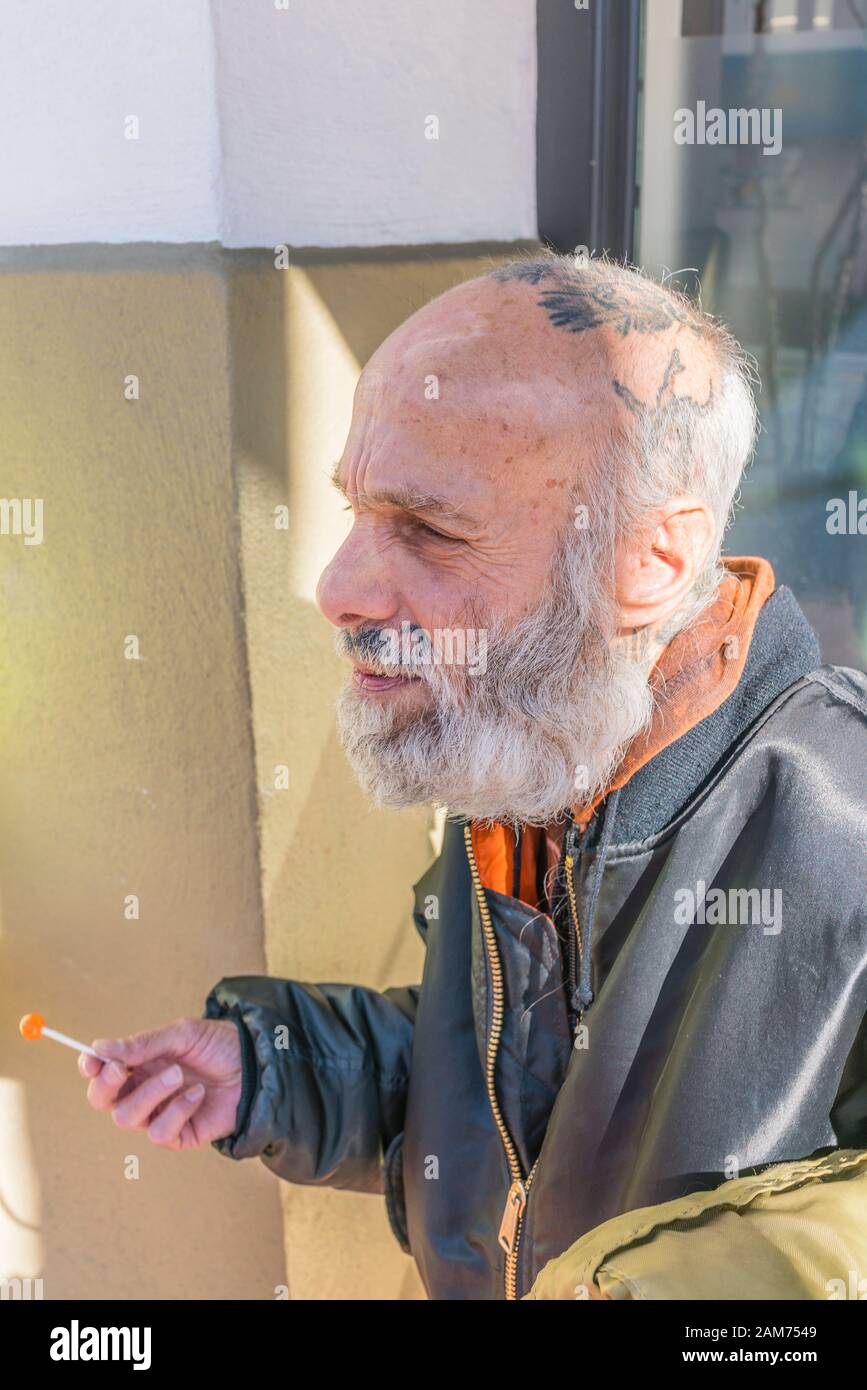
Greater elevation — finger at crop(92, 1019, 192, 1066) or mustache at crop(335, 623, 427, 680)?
mustache at crop(335, 623, 427, 680)

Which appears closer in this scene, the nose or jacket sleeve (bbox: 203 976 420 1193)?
the nose

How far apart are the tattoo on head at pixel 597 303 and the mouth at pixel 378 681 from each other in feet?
1.40

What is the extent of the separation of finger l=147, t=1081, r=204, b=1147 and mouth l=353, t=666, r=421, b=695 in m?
0.58

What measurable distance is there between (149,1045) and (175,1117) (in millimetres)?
96

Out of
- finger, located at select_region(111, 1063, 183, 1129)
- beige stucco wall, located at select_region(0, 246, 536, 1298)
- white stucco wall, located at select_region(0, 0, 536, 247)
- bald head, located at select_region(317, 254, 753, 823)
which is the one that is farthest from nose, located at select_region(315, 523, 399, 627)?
finger, located at select_region(111, 1063, 183, 1129)

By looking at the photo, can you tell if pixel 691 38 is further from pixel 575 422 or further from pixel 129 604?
pixel 129 604

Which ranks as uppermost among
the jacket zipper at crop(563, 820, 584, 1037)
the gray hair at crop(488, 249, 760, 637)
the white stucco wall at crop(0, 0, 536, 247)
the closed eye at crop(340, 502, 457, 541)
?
the white stucco wall at crop(0, 0, 536, 247)

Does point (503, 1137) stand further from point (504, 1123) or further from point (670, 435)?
point (670, 435)

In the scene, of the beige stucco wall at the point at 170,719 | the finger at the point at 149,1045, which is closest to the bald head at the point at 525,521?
the beige stucco wall at the point at 170,719

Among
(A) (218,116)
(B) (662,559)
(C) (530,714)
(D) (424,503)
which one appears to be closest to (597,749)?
(C) (530,714)

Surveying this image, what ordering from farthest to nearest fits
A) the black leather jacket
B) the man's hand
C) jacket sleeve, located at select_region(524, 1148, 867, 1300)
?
the man's hand, the black leather jacket, jacket sleeve, located at select_region(524, 1148, 867, 1300)

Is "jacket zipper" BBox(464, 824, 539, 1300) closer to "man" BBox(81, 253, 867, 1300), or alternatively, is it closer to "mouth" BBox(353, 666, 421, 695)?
"man" BBox(81, 253, 867, 1300)

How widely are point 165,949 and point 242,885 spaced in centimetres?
17

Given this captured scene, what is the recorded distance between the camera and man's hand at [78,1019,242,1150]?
1519mm
